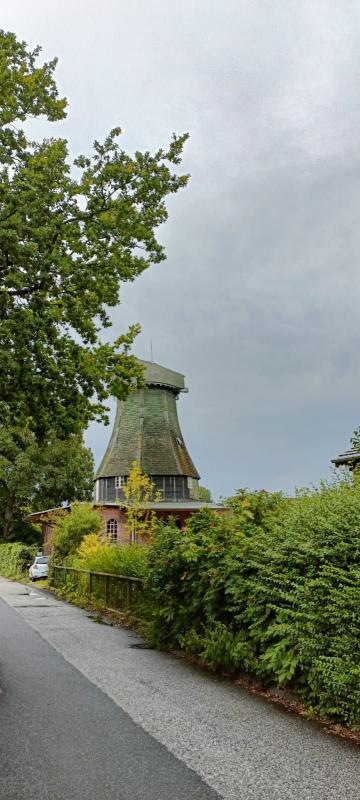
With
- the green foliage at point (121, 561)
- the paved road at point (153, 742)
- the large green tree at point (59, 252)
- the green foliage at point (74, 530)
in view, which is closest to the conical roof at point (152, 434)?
the green foliage at point (74, 530)

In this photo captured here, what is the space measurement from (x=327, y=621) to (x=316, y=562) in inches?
25.8

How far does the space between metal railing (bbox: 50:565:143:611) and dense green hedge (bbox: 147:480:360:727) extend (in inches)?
162

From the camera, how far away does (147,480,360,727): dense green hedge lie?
5559mm

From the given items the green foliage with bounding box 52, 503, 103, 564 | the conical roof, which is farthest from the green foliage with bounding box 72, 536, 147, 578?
the conical roof

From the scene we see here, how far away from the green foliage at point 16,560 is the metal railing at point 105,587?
15990 millimetres

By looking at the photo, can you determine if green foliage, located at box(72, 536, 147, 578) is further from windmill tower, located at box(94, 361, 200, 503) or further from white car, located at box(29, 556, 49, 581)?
windmill tower, located at box(94, 361, 200, 503)

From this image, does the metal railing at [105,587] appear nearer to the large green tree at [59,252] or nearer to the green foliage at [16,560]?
the large green tree at [59,252]

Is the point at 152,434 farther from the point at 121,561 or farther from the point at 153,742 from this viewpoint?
the point at 153,742

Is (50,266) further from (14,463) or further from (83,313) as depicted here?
(14,463)

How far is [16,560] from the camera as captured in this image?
4031 centimetres

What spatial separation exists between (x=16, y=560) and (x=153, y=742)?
37382 millimetres

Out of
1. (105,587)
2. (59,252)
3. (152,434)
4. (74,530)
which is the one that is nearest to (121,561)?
(105,587)

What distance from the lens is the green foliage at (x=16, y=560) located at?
39.4m

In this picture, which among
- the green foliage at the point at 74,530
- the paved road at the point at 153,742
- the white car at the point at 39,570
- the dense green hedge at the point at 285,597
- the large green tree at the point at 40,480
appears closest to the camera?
the paved road at the point at 153,742
